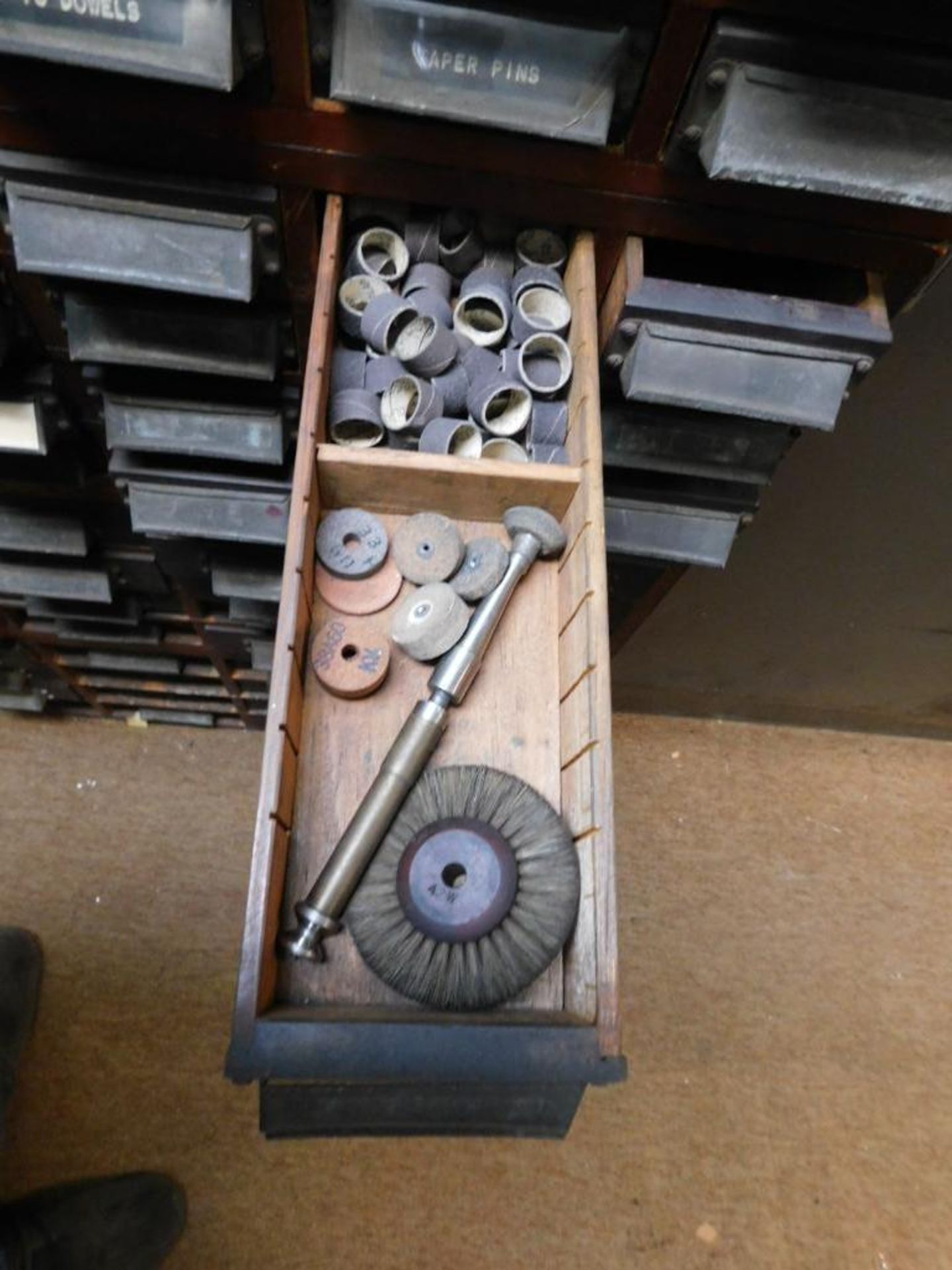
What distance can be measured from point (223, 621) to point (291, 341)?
611 mm

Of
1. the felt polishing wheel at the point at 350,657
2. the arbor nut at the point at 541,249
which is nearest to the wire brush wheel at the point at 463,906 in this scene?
the felt polishing wheel at the point at 350,657

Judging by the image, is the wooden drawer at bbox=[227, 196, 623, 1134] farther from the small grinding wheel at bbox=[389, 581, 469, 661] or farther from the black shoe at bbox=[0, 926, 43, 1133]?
the black shoe at bbox=[0, 926, 43, 1133]

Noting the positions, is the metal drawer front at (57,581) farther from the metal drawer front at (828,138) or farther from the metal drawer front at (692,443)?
the metal drawer front at (828,138)

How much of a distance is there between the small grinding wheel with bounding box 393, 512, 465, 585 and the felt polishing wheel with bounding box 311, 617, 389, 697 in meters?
0.06

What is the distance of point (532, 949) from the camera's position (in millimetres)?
583

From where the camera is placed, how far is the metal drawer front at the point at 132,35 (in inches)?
19.1

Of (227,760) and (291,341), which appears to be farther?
(227,760)

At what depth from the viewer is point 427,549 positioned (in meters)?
0.69

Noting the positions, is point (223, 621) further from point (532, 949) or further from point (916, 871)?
point (916, 871)

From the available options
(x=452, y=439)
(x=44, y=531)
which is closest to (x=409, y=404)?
(x=452, y=439)

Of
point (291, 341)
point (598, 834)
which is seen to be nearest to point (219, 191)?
point (291, 341)

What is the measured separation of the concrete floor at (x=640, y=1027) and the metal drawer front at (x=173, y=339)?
43.2 inches

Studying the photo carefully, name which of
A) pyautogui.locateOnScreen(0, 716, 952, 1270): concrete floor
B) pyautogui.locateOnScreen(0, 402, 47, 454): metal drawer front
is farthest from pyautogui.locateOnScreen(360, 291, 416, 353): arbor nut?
pyautogui.locateOnScreen(0, 716, 952, 1270): concrete floor

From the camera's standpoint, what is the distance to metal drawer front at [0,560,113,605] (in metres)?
1.14
